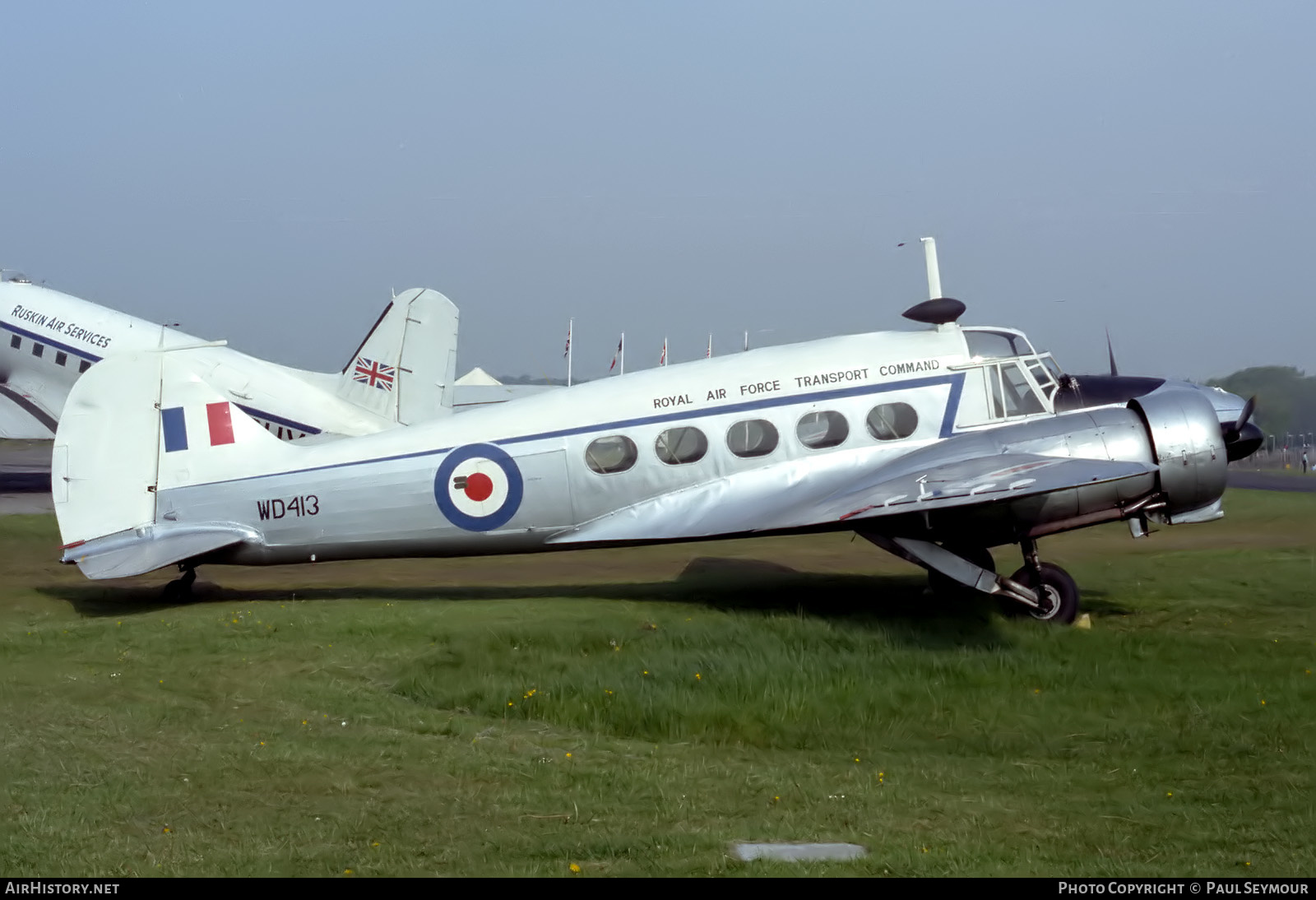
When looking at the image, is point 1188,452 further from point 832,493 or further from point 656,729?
point 656,729

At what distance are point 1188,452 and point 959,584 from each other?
3137mm

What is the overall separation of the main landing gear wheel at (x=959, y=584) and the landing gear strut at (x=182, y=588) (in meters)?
9.54

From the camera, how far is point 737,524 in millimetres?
13477

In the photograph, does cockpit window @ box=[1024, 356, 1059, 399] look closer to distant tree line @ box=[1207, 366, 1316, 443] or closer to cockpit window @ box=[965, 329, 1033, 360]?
cockpit window @ box=[965, 329, 1033, 360]

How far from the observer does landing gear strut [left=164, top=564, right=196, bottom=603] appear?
15312 millimetres

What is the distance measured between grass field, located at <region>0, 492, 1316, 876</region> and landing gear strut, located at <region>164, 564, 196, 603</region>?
272 mm

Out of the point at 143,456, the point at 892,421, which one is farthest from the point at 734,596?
the point at 143,456

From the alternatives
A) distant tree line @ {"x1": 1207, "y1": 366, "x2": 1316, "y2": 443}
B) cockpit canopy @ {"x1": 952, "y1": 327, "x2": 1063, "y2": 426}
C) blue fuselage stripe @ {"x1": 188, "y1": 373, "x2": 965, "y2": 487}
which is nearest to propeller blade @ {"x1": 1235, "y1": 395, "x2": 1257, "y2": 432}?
cockpit canopy @ {"x1": 952, "y1": 327, "x2": 1063, "y2": 426}

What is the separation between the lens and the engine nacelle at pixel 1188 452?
12820mm

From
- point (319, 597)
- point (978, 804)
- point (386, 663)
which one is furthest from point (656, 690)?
point (319, 597)

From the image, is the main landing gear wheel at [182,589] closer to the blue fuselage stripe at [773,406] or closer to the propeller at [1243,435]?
the blue fuselage stripe at [773,406]

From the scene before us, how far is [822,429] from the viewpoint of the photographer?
1397cm

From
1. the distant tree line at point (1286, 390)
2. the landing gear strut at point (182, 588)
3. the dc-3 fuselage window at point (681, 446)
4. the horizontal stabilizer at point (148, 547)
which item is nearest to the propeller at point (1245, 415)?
the dc-3 fuselage window at point (681, 446)
